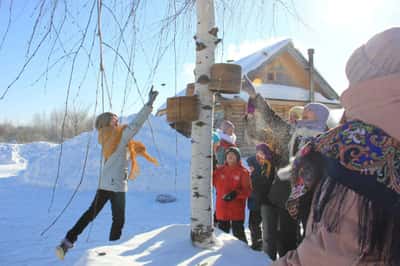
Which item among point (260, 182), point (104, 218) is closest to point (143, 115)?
point (260, 182)

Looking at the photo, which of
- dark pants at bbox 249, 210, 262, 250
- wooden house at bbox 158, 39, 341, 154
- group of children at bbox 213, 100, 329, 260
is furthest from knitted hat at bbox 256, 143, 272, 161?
wooden house at bbox 158, 39, 341, 154

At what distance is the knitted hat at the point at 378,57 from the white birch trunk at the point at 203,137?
1.96 metres

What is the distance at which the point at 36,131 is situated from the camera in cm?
4553

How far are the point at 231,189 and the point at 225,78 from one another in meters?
1.85

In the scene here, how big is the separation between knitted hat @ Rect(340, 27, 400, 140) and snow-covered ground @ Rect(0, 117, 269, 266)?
4.81 feet

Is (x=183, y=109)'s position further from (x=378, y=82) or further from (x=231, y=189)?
(x=378, y=82)

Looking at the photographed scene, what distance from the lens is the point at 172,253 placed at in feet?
9.34

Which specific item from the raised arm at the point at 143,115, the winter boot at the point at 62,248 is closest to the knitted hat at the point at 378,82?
the raised arm at the point at 143,115

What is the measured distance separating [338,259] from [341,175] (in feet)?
0.78

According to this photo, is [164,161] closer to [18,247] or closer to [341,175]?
[18,247]

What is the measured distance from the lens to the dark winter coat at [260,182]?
13.0ft

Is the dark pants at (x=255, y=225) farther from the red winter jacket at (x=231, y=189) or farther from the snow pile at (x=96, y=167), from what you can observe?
the snow pile at (x=96, y=167)

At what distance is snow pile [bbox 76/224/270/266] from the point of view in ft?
8.77

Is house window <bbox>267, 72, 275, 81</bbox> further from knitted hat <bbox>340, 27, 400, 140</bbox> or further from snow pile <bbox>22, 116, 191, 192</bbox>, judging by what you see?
knitted hat <bbox>340, 27, 400, 140</bbox>
